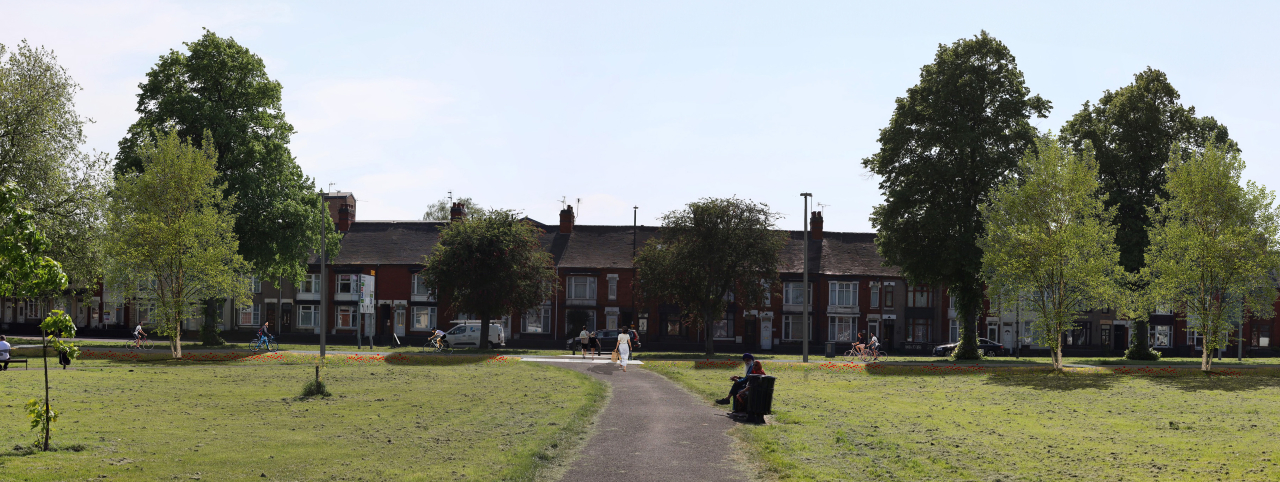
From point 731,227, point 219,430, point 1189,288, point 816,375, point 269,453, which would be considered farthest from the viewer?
point 731,227

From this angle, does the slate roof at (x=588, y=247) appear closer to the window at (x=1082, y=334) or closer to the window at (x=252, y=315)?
the window at (x=252, y=315)

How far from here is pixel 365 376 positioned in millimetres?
32750

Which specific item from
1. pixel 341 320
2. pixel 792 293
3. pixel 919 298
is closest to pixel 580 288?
pixel 792 293

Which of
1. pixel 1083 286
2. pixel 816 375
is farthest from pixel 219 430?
pixel 1083 286

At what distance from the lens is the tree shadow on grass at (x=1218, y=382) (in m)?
33.5

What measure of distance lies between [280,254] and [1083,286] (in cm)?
4068

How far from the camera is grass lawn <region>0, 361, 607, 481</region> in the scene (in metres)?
13.3

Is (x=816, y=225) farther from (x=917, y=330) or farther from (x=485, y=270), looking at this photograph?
(x=485, y=270)

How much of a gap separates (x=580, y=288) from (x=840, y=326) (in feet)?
67.2

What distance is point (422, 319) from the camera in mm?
74125

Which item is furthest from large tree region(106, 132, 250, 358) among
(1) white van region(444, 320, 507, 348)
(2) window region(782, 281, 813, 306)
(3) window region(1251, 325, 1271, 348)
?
(3) window region(1251, 325, 1271, 348)

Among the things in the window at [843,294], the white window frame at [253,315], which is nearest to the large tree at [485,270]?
the window at [843,294]

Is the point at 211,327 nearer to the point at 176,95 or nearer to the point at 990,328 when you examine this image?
the point at 176,95

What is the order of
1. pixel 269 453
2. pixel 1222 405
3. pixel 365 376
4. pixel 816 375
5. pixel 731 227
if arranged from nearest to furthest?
pixel 269 453 → pixel 1222 405 → pixel 365 376 → pixel 816 375 → pixel 731 227
